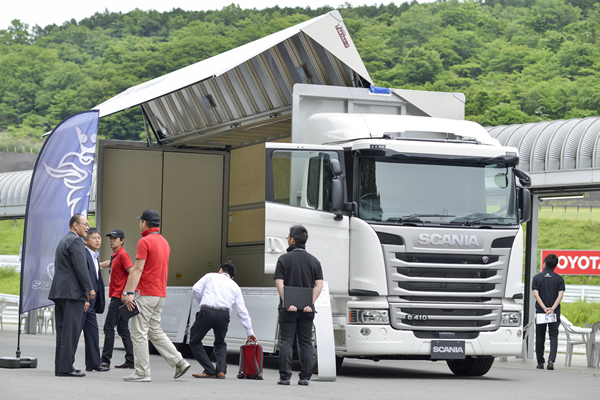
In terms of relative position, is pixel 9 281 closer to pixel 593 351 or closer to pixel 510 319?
pixel 593 351

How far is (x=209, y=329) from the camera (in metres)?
10.4

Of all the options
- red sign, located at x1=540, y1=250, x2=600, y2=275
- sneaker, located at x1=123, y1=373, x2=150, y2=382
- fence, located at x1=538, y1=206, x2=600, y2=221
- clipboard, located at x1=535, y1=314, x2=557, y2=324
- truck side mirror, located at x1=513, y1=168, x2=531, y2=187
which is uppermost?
fence, located at x1=538, y1=206, x2=600, y2=221

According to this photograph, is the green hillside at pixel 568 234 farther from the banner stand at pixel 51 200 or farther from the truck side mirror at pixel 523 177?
the banner stand at pixel 51 200

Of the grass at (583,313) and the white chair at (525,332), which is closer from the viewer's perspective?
the white chair at (525,332)

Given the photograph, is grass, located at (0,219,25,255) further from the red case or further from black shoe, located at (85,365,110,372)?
the red case

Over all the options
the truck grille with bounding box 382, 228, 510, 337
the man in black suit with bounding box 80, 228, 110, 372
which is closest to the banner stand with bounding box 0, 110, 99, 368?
the man in black suit with bounding box 80, 228, 110, 372

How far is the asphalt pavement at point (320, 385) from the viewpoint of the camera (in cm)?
817

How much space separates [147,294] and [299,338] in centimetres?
172

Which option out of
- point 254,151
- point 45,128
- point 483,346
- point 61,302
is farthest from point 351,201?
point 45,128

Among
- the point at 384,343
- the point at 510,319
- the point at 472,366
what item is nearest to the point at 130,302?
the point at 384,343

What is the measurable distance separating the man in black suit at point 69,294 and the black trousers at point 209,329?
1361 mm

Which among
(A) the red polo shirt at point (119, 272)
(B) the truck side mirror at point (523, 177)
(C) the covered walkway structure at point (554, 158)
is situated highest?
(C) the covered walkway structure at point (554, 158)

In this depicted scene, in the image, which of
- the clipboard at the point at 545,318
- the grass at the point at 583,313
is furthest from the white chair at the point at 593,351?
the grass at the point at 583,313

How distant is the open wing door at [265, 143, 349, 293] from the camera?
34.7ft
